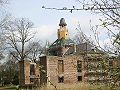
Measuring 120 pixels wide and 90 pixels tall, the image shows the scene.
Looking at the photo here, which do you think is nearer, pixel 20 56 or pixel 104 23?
pixel 104 23

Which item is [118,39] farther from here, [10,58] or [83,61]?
[10,58]

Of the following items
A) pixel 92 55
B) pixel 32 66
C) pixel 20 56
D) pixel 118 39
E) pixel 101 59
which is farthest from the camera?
pixel 20 56

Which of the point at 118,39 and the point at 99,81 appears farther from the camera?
the point at 99,81

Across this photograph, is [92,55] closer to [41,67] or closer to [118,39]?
[118,39]

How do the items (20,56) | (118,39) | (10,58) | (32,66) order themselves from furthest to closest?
1. (10,58)
2. (20,56)
3. (32,66)
4. (118,39)

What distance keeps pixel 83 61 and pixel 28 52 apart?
69880 mm

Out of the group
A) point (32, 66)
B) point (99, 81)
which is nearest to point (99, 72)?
point (99, 81)

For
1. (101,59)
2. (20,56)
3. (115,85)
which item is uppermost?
(20,56)

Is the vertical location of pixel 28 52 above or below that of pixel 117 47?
above

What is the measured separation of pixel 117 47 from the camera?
125 inches

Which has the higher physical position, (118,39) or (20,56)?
(20,56)

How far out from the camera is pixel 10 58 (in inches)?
3098

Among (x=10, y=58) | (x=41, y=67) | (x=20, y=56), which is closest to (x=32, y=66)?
(x=20, y=56)

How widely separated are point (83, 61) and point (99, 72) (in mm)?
439
